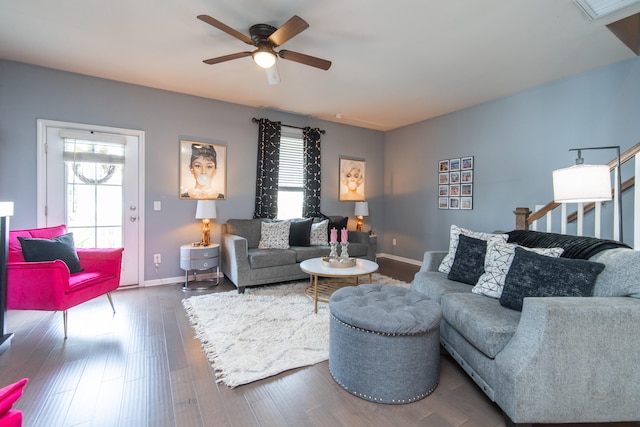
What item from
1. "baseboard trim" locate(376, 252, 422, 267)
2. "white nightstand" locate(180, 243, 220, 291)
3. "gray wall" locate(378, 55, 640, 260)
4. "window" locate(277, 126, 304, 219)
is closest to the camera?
"gray wall" locate(378, 55, 640, 260)

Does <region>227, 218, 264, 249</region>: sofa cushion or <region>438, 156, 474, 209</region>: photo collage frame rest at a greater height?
<region>438, 156, 474, 209</region>: photo collage frame

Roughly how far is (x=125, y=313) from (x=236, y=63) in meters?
2.82

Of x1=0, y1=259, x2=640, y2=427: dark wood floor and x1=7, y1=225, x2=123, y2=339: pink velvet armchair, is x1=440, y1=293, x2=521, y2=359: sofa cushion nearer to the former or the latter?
x1=0, y1=259, x2=640, y2=427: dark wood floor

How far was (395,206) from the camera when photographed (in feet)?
18.6

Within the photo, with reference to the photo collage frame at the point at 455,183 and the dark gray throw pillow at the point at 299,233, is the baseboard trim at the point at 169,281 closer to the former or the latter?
the dark gray throw pillow at the point at 299,233

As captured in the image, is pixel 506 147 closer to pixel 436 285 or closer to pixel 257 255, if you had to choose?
pixel 436 285

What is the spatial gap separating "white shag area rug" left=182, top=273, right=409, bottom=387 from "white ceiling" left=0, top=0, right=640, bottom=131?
2580 millimetres

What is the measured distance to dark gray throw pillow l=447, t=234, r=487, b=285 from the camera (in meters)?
2.25

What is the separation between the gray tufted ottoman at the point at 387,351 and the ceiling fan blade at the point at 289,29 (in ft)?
6.30

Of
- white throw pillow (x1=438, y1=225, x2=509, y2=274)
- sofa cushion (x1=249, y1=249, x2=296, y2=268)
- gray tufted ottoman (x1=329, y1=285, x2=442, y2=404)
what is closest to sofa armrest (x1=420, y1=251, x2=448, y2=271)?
white throw pillow (x1=438, y1=225, x2=509, y2=274)

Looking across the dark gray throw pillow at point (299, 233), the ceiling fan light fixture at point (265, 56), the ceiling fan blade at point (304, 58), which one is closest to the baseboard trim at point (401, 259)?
the dark gray throw pillow at point (299, 233)

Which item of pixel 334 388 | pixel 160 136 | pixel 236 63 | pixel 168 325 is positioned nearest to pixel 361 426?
pixel 334 388

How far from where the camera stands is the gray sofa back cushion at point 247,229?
4.01 metres

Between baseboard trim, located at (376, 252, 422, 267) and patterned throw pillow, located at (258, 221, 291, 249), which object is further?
baseboard trim, located at (376, 252, 422, 267)
